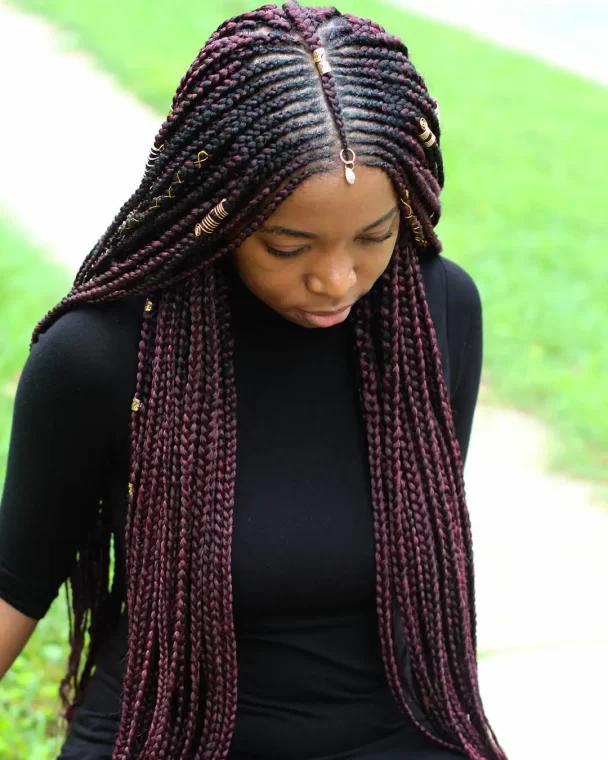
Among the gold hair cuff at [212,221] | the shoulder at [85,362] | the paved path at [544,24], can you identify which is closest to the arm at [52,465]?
the shoulder at [85,362]

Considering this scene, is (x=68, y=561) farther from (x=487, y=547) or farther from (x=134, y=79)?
(x=134, y=79)

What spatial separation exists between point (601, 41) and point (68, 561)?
9.76 metres

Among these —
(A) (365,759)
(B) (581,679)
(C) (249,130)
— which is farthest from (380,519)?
(B) (581,679)

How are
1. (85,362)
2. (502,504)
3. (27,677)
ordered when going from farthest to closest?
(502,504) < (27,677) < (85,362)

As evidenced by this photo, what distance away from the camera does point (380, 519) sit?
1.84 meters

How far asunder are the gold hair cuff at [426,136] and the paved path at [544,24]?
825 centimetres

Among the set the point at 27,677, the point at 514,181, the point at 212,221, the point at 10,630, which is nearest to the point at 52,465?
the point at 10,630

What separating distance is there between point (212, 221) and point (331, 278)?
19cm

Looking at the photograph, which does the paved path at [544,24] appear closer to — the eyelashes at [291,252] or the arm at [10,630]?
the eyelashes at [291,252]

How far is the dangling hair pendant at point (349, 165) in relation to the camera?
153 cm

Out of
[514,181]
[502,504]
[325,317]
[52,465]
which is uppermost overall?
[514,181]

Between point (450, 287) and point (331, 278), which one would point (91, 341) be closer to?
point (331, 278)

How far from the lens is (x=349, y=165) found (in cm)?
153

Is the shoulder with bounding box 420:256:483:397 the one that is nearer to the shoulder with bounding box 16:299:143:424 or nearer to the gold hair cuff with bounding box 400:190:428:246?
the gold hair cuff with bounding box 400:190:428:246
